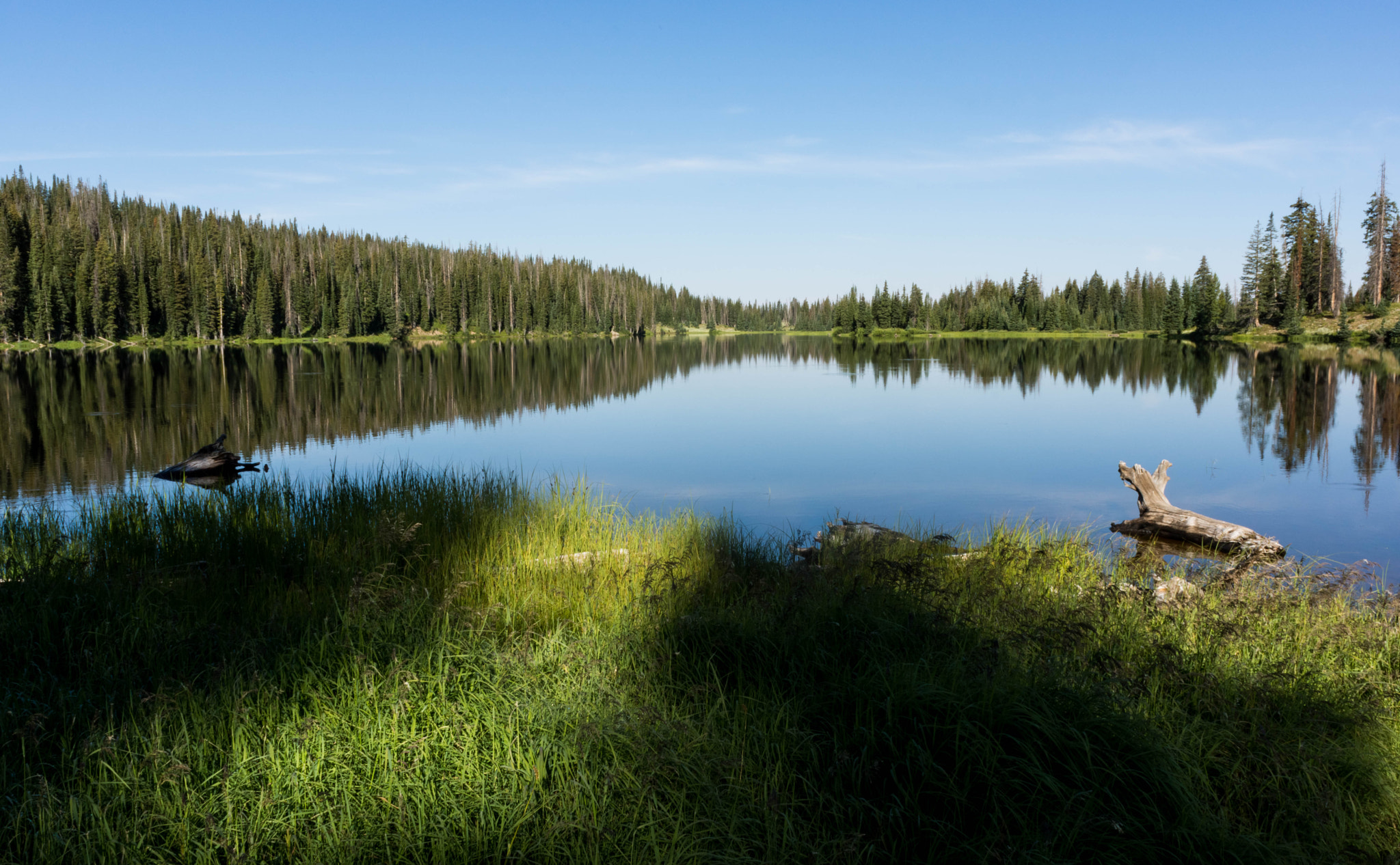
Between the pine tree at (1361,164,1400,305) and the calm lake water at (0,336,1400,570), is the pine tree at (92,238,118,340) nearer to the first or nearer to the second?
the calm lake water at (0,336,1400,570)

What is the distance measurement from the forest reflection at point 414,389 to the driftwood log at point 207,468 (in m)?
1.05

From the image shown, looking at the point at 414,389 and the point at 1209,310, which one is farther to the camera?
the point at 1209,310

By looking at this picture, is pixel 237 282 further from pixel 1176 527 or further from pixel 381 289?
pixel 1176 527

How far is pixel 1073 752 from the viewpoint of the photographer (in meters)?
3.44

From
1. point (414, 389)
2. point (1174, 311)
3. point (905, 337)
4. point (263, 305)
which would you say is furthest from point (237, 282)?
point (1174, 311)

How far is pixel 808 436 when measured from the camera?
22750 millimetres

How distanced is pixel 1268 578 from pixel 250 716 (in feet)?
26.7

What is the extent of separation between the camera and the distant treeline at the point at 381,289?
2975 inches

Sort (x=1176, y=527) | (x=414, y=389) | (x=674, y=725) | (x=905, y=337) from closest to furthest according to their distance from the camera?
(x=674, y=725) < (x=1176, y=527) < (x=414, y=389) < (x=905, y=337)

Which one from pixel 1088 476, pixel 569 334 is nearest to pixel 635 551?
pixel 1088 476

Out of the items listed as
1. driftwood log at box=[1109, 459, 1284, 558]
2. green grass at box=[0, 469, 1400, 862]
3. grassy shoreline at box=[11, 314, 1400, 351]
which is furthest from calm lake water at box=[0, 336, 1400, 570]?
grassy shoreline at box=[11, 314, 1400, 351]

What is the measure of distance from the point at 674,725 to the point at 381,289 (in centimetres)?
11100

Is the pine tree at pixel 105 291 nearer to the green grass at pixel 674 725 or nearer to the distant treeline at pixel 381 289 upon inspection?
the distant treeline at pixel 381 289

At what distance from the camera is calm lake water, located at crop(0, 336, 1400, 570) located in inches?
557
